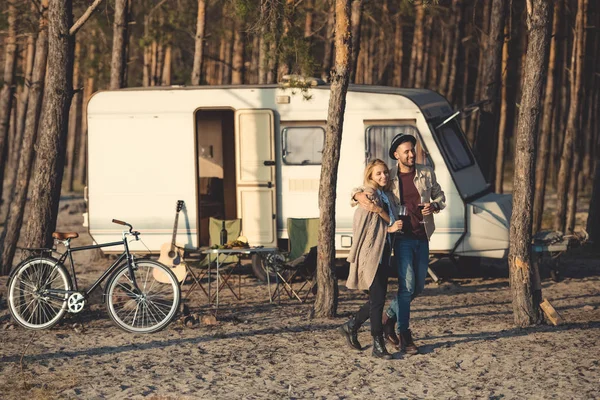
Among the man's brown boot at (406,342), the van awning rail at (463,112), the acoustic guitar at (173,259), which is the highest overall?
the van awning rail at (463,112)

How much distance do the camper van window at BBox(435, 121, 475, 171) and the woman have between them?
4596 mm

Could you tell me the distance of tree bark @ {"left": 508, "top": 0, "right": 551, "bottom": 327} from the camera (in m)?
9.07

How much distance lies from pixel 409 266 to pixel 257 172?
5.09 meters

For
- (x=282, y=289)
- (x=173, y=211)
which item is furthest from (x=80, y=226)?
(x=282, y=289)

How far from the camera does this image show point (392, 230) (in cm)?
780

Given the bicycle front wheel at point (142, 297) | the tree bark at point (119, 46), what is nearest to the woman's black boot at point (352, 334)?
the bicycle front wheel at point (142, 297)

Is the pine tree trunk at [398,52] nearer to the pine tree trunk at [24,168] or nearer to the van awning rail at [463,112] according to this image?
the pine tree trunk at [24,168]

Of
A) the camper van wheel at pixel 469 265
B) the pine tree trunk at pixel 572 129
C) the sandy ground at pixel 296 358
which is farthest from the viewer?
the pine tree trunk at pixel 572 129

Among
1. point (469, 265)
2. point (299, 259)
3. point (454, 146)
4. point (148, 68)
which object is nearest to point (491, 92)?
point (454, 146)

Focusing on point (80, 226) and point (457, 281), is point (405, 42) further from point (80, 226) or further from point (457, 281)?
point (457, 281)

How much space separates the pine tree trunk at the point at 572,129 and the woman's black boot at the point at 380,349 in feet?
29.9

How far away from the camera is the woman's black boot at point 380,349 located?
809 cm

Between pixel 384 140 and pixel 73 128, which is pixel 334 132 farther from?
pixel 73 128

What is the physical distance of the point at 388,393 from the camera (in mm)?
7043
